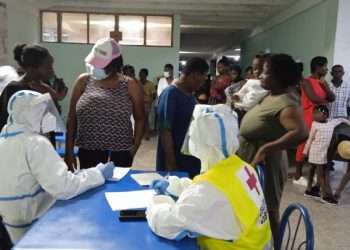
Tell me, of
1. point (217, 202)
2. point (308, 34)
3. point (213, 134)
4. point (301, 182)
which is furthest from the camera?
point (308, 34)

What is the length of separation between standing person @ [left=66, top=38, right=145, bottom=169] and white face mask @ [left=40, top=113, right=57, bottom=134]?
37cm

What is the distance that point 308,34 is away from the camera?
6.50 metres

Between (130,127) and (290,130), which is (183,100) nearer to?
(130,127)

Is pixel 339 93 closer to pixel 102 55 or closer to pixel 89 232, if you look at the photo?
pixel 102 55

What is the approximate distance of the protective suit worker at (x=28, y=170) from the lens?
157cm

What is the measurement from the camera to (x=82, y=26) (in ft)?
28.2

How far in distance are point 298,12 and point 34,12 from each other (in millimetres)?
5680

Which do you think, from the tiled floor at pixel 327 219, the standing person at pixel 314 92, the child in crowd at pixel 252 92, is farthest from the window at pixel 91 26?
the tiled floor at pixel 327 219

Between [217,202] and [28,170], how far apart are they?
86 centimetres

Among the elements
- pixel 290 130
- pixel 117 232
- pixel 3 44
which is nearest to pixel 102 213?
pixel 117 232

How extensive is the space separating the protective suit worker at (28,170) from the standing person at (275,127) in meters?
1.09

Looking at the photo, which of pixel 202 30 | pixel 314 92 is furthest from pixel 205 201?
pixel 202 30

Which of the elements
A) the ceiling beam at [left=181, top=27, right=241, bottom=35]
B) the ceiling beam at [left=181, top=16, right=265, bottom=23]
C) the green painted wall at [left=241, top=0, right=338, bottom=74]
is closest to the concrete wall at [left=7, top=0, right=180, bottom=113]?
the ceiling beam at [left=181, top=16, right=265, bottom=23]

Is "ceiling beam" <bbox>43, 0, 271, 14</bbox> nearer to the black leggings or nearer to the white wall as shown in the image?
the white wall
